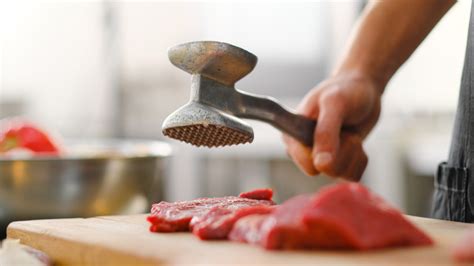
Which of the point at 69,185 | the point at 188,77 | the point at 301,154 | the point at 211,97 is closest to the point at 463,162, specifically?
the point at 301,154

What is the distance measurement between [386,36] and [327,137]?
1.05 ft

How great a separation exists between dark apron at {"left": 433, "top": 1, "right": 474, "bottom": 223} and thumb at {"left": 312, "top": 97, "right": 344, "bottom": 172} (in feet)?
0.78

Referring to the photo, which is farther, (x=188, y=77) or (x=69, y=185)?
(x=188, y=77)

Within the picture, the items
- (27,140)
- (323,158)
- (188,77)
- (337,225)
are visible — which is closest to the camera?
(337,225)

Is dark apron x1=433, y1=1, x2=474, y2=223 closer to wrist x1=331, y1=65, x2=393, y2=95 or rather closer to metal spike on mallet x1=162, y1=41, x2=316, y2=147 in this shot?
wrist x1=331, y1=65, x2=393, y2=95

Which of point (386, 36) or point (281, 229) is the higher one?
point (386, 36)

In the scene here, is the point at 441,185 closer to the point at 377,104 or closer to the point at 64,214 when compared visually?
the point at 377,104

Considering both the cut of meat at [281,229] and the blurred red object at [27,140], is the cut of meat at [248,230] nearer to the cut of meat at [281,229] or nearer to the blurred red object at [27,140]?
the cut of meat at [281,229]

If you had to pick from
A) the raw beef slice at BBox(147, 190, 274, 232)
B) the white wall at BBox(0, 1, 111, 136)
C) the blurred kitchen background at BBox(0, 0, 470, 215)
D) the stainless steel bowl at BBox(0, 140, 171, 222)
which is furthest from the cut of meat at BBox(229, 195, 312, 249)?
the white wall at BBox(0, 1, 111, 136)

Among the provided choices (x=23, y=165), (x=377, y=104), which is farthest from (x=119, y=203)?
(x=377, y=104)

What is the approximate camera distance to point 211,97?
4.25 ft

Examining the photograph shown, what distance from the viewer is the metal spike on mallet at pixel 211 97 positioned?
1244 mm

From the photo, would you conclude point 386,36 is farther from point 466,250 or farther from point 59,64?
point 59,64

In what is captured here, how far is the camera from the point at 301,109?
67.8 inches
